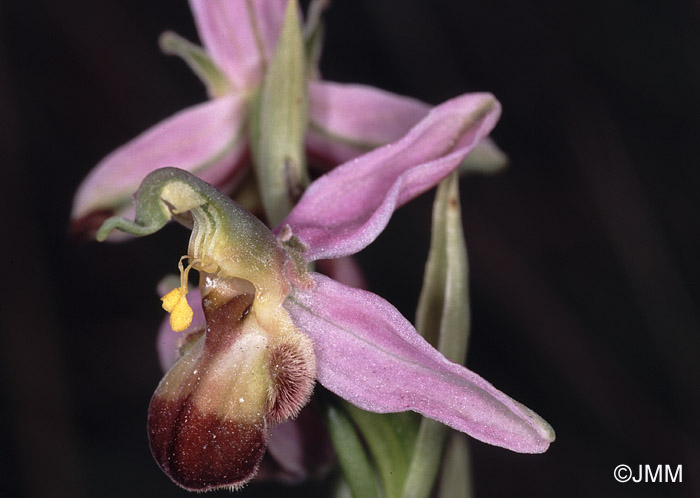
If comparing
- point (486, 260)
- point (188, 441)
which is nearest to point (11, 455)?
point (486, 260)

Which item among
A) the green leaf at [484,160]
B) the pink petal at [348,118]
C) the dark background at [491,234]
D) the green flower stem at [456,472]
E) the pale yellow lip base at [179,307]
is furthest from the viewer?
the dark background at [491,234]

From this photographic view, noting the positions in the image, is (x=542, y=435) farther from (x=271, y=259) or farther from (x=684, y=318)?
(x=684, y=318)

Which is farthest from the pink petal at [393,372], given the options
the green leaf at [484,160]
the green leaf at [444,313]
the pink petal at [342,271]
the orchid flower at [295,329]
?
the green leaf at [484,160]

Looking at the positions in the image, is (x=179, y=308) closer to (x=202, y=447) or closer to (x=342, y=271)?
(x=202, y=447)

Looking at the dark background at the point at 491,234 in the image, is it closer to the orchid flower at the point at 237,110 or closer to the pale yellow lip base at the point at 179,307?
the orchid flower at the point at 237,110

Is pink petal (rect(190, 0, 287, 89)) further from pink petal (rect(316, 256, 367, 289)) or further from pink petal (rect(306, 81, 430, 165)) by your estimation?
pink petal (rect(316, 256, 367, 289))

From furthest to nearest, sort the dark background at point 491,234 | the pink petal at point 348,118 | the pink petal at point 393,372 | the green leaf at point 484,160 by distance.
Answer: the dark background at point 491,234, the pink petal at point 348,118, the green leaf at point 484,160, the pink petal at point 393,372

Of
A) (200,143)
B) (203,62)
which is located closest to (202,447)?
(200,143)
